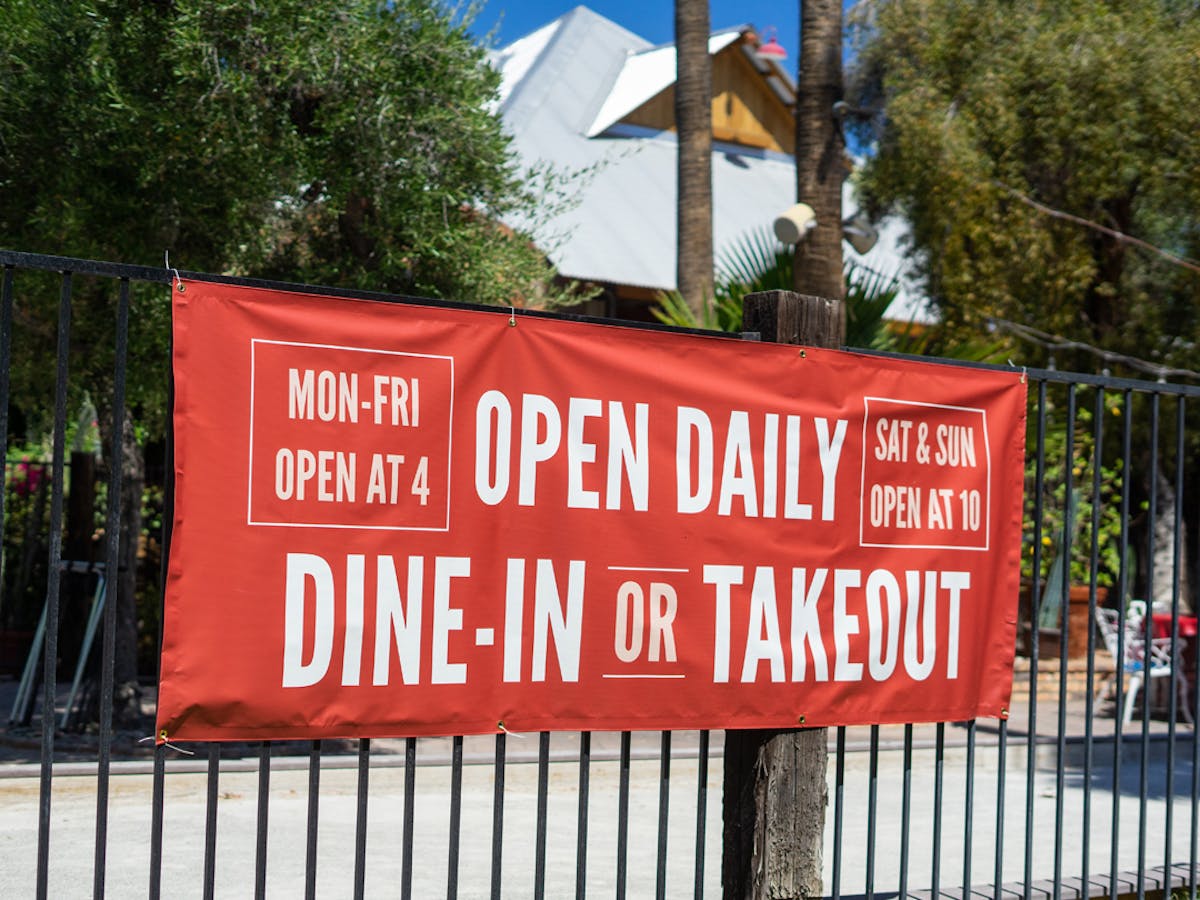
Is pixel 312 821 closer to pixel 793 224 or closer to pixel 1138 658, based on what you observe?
pixel 793 224

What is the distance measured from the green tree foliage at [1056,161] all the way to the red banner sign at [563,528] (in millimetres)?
12962

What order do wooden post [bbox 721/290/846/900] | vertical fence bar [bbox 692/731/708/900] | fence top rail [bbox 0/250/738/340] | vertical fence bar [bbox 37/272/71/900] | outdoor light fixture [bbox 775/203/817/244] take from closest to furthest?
vertical fence bar [bbox 37/272/71/900]
fence top rail [bbox 0/250/738/340]
vertical fence bar [bbox 692/731/708/900]
wooden post [bbox 721/290/846/900]
outdoor light fixture [bbox 775/203/817/244]

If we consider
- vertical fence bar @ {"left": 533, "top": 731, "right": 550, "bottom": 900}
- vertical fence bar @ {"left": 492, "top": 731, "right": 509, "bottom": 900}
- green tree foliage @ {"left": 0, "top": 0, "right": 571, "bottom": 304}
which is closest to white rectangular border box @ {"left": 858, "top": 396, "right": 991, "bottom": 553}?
vertical fence bar @ {"left": 533, "top": 731, "right": 550, "bottom": 900}

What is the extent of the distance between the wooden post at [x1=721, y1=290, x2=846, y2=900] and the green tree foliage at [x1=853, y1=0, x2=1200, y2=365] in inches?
516

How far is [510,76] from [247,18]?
17.7 m

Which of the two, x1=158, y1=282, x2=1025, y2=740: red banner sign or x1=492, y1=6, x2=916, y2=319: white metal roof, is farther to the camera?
x1=492, y1=6, x2=916, y2=319: white metal roof

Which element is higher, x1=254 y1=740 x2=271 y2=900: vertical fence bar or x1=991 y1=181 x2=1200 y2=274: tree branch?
x1=991 y1=181 x2=1200 y2=274: tree branch

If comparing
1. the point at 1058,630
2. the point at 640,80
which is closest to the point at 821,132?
the point at 1058,630

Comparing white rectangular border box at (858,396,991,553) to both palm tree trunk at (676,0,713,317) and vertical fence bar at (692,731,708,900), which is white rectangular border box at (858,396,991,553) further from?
palm tree trunk at (676,0,713,317)

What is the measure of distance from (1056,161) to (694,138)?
607 centimetres

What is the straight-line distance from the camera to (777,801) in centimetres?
451

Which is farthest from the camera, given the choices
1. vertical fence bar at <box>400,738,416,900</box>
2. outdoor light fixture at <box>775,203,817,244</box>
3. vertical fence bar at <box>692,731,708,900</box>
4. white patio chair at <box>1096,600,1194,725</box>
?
white patio chair at <box>1096,600,1194,725</box>

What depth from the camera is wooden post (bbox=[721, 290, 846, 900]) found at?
4.51m

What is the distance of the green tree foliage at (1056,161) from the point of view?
1684 centimetres
